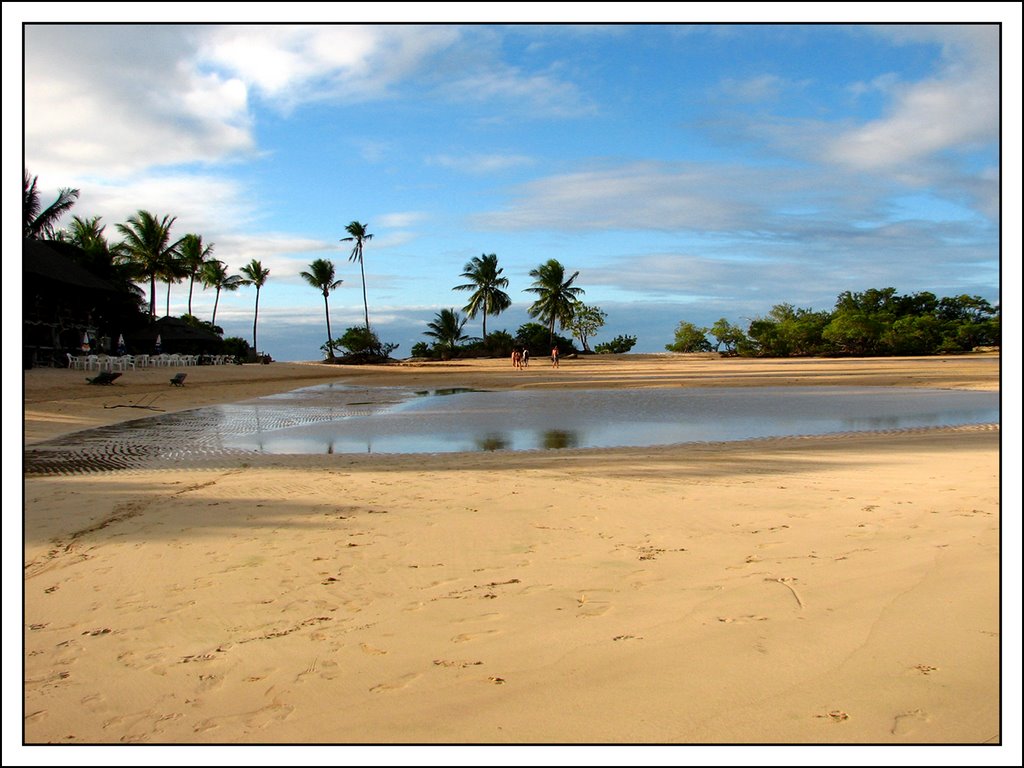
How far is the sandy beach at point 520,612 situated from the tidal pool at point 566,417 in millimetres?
5035

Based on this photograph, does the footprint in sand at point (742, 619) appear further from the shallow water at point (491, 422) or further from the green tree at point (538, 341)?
the green tree at point (538, 341)

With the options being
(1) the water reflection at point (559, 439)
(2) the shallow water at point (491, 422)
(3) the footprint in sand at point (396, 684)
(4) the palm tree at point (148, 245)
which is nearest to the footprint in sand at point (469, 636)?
(3) the footprint in sand at point (396, 684)

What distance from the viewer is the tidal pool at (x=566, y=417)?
489 inches

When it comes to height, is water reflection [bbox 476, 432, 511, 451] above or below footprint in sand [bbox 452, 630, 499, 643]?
above

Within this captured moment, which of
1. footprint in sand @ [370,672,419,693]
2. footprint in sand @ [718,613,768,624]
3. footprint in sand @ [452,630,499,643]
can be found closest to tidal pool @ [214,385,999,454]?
footprint in sand @ [452,630,499,643]

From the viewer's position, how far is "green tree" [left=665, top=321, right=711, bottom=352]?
64.4m

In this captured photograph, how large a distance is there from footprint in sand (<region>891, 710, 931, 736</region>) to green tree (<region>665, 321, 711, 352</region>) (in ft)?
206

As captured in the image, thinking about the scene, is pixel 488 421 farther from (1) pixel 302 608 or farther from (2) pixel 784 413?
(1) pixel 302 608

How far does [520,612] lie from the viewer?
3.66m

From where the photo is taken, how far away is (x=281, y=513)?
19.9ft

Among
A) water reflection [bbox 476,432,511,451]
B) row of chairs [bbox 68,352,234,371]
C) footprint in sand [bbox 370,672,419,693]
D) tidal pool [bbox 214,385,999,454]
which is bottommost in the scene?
footprint in sand [bbox 370,672,419,693]

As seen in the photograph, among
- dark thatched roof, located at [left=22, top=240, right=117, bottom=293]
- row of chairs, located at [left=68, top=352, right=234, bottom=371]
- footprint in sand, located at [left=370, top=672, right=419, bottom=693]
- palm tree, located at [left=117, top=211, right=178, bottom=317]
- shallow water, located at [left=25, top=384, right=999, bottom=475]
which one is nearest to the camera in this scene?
footprint in sand, located at [left=370, top=672, right=419, bottom=693]

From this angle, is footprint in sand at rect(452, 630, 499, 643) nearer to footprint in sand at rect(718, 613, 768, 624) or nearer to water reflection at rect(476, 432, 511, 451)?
footprint in sand at rect(718, 613, 768, 624)

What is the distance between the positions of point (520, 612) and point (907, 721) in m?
1.69
